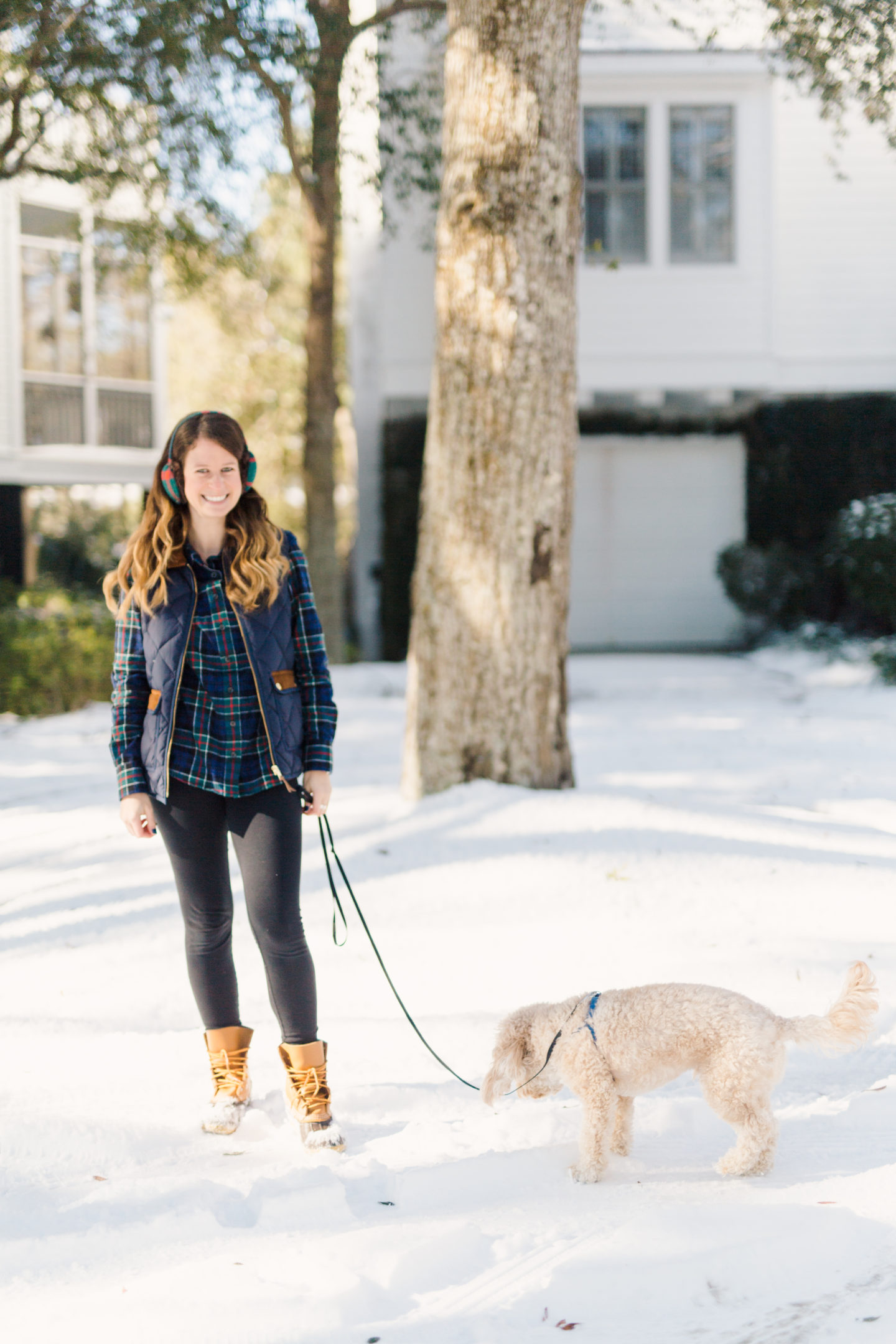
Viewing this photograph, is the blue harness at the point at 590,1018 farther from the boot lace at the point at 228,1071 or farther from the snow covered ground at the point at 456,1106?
the boot lace at the point at 228,1071

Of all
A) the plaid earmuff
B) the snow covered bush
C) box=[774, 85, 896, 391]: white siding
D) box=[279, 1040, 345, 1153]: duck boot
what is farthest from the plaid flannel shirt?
box=[774, 85, 896, 391]: white siding

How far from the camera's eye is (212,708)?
2959mm

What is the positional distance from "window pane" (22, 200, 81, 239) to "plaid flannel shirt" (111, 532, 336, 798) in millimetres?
15995

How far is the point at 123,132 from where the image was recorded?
11.2 m

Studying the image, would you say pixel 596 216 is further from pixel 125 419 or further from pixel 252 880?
pixel 252 880

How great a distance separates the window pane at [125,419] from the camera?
18625mm

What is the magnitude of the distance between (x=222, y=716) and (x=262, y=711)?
101 millimetres

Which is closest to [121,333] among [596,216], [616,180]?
[596,216]

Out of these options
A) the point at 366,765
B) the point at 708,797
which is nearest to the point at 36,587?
the point at 366,765

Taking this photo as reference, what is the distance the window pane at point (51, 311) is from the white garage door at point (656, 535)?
825 cm

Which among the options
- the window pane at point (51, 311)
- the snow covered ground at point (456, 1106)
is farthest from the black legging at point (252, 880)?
the window pane at point (51, 311)

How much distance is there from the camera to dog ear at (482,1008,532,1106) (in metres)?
2.84

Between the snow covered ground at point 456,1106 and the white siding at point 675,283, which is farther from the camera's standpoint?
the white siding at point 675,283

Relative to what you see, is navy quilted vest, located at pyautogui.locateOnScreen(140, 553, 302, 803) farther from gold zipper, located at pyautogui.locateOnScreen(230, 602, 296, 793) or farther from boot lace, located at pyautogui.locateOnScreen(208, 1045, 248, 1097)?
boot lace, located at pyautogui.locateOnScreen(208, 1045, 248, 1097)
